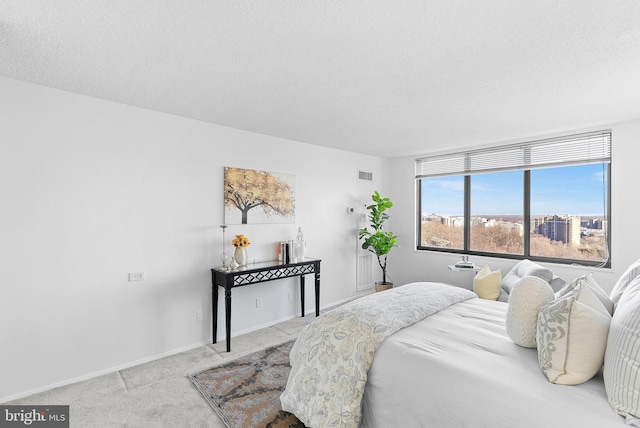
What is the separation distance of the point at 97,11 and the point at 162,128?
169 centimetres

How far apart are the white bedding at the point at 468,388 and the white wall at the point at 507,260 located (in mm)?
2625

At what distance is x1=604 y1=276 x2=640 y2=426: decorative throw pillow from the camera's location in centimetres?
119

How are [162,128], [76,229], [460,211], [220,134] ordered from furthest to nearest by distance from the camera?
[460,211] < [220,134] < [162,128] < [76,229]

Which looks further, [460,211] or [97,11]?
[460,211]

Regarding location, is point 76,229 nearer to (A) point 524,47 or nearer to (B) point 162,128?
(B) point 162,128

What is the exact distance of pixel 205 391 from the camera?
8.34 ft

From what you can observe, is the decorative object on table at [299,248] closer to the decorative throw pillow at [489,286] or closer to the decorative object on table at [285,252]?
the decorative object on table at [285,252]

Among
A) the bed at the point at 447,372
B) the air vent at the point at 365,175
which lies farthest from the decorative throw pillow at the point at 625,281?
the air vent at the point at 365,175

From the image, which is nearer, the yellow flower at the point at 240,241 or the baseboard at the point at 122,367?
the baseboard at the point at 122,367

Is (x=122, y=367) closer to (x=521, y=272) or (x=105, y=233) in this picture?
(x=105, y=233)

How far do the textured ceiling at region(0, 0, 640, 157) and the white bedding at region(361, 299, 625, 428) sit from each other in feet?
6.00

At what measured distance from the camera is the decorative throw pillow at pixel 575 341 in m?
1.42

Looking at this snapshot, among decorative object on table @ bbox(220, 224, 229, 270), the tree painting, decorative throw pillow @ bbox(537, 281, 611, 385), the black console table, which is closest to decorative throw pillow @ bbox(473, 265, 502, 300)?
the black console table

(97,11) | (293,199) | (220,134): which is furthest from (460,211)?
(97,11)
